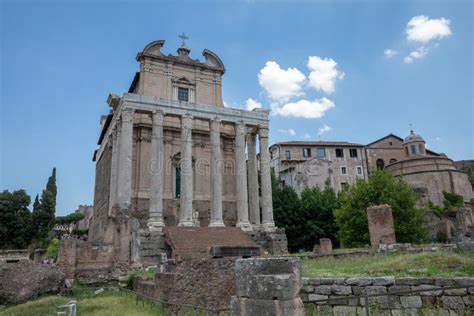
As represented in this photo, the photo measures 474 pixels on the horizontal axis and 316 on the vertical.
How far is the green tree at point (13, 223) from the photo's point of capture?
38016 millimetres

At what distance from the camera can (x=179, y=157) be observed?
104 ft

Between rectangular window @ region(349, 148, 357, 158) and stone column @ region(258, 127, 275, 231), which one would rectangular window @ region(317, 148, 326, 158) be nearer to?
rectangular window @ region(349, 148, 357, 158)

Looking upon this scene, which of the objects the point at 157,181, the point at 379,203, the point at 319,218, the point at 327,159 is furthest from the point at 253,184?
the point at 327,159

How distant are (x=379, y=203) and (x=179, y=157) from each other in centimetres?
1602

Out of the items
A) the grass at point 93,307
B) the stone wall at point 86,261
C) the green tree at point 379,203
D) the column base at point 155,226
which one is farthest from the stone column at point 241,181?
the grass at point 93,307

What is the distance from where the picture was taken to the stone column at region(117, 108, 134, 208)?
24.5 meters

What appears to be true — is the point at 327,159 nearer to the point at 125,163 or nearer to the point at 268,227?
the point at 268,227

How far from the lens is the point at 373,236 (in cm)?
1616

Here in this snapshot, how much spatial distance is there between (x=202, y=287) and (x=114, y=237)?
1385 cm

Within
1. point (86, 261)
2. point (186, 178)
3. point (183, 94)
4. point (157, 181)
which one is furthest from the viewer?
point (183, 94)

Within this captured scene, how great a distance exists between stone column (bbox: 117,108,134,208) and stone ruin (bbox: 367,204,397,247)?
48.9ft

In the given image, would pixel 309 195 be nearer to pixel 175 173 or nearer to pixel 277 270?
pixel 175 173

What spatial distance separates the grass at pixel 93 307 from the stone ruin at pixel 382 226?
32.4ft

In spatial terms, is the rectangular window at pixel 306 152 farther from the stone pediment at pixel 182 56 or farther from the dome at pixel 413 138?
the stone pediment at pixel 182 56
